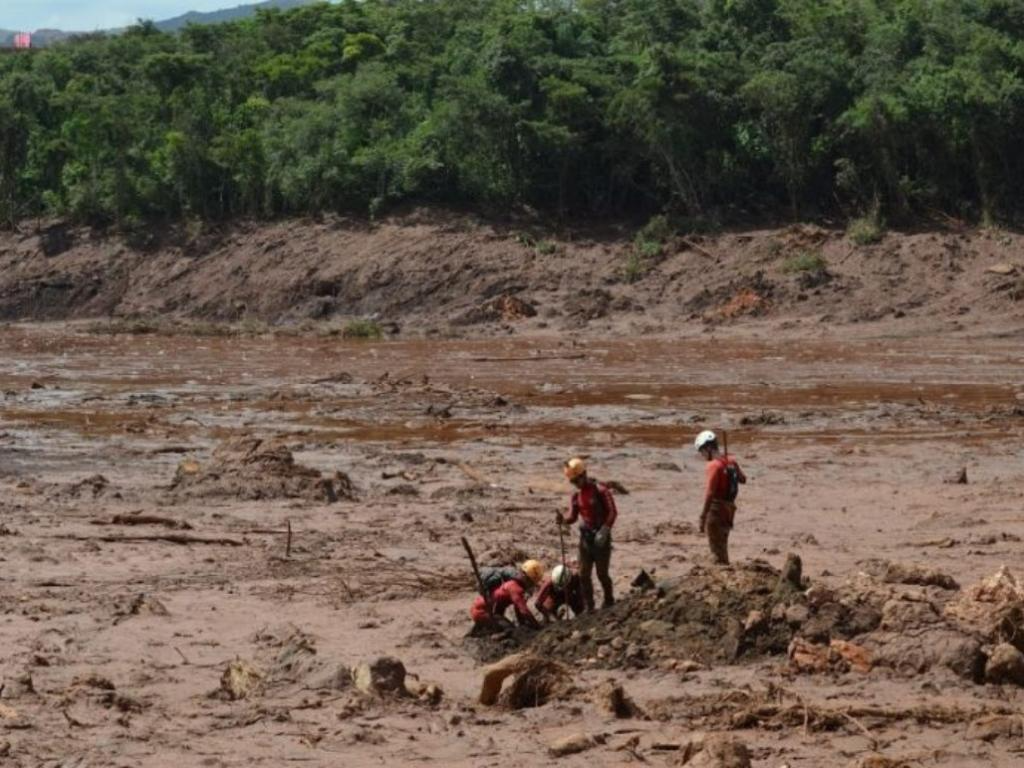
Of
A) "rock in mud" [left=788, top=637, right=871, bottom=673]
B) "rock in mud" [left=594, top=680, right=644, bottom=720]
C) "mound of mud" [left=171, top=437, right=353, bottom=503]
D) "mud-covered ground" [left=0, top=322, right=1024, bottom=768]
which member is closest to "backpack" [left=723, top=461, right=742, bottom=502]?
"mud-covered ground" [left=0, top=322, right=1024, bottom=768]

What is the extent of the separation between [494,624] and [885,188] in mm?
30114

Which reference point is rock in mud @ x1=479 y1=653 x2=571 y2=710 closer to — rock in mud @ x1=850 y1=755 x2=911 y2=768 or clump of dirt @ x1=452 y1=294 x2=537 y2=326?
rock in mud @ x1=850 y1=755 x2=911 y2=768

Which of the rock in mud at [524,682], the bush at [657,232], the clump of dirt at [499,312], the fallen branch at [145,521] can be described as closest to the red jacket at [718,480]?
the rock in mud at [524,682]

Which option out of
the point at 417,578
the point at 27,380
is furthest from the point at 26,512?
the point at 27,380

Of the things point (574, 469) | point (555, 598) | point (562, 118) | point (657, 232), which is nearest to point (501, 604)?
point (555, 598)

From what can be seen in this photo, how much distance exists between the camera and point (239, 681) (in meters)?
8.91

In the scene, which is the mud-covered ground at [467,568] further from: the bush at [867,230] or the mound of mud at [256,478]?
the bush at [867,230]

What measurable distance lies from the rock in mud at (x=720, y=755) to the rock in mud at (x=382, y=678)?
1.77 metres

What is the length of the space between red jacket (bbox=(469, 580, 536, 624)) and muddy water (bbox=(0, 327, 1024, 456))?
947 cm

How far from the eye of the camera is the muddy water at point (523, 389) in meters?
21.1

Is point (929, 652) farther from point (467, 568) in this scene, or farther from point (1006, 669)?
point (467, 568)

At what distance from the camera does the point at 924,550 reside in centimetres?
1255

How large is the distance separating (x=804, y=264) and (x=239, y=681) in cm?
2867

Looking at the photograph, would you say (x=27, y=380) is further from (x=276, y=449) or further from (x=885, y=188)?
(x=885, y=188)
